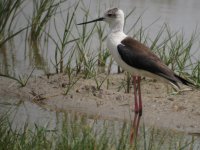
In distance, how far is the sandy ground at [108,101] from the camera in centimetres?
651

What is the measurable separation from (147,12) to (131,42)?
5569mm

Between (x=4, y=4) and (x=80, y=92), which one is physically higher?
(x=4, y=4)

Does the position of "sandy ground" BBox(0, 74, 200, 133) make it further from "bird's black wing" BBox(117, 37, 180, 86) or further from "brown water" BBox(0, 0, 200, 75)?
"brown water" BBox(0, 0, 200, 75)

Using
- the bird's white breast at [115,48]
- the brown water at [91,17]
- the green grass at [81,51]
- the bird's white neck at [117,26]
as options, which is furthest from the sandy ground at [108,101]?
the brown water at [91,17]

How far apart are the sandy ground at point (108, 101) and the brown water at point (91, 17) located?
0.88 meters

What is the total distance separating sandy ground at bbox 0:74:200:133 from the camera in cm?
651

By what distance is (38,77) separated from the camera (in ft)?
24.8

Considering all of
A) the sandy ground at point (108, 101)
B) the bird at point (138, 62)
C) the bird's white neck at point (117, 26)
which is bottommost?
the sandy ground at point (108, 101)

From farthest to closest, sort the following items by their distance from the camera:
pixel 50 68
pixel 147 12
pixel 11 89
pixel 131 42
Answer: pixel 147 12 < pixel 50 68 < pixel 11 89 < pixel 131 42

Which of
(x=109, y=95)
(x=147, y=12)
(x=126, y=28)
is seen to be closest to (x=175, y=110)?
(x=109, y=95)

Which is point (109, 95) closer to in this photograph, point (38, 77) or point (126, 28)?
point (38, 77)

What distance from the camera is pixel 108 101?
686 centimetres

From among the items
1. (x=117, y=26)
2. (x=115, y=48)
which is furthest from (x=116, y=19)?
(x=115, y=48)

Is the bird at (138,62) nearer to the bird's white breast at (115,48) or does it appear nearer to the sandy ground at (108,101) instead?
the bird's white breast at (115,48)
